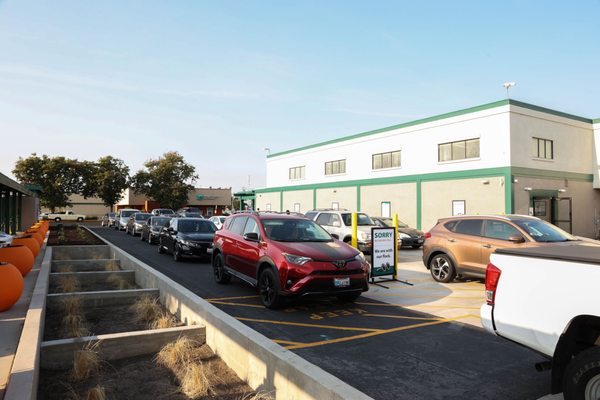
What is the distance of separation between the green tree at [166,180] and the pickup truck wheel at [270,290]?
52.4 metres

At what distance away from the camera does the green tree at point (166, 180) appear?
5803 cm

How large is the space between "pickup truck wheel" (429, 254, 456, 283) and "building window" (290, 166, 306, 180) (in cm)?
2883

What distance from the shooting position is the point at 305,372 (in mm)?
3420

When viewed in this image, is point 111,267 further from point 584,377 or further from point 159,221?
point 584,377

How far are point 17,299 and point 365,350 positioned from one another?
574 centimetres

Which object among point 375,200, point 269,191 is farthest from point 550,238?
point 269,191

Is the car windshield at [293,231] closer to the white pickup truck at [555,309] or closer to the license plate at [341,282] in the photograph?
the license plate at [341,282]

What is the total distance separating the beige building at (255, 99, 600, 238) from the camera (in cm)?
2216

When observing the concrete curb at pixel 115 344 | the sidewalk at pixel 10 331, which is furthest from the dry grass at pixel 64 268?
the concrete curb at pixel 115 344

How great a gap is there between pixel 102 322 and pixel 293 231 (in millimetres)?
3914

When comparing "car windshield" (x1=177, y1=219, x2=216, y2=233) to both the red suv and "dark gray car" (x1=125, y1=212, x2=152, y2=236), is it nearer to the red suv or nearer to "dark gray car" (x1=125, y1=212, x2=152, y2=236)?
the red suv

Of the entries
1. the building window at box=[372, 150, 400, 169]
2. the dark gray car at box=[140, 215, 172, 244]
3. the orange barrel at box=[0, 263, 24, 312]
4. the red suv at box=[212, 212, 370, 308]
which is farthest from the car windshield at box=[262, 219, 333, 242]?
the building window at box=[372, 150, 400, 169]

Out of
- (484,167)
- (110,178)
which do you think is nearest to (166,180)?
(110,178)

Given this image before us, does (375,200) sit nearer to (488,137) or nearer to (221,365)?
(488,137)
